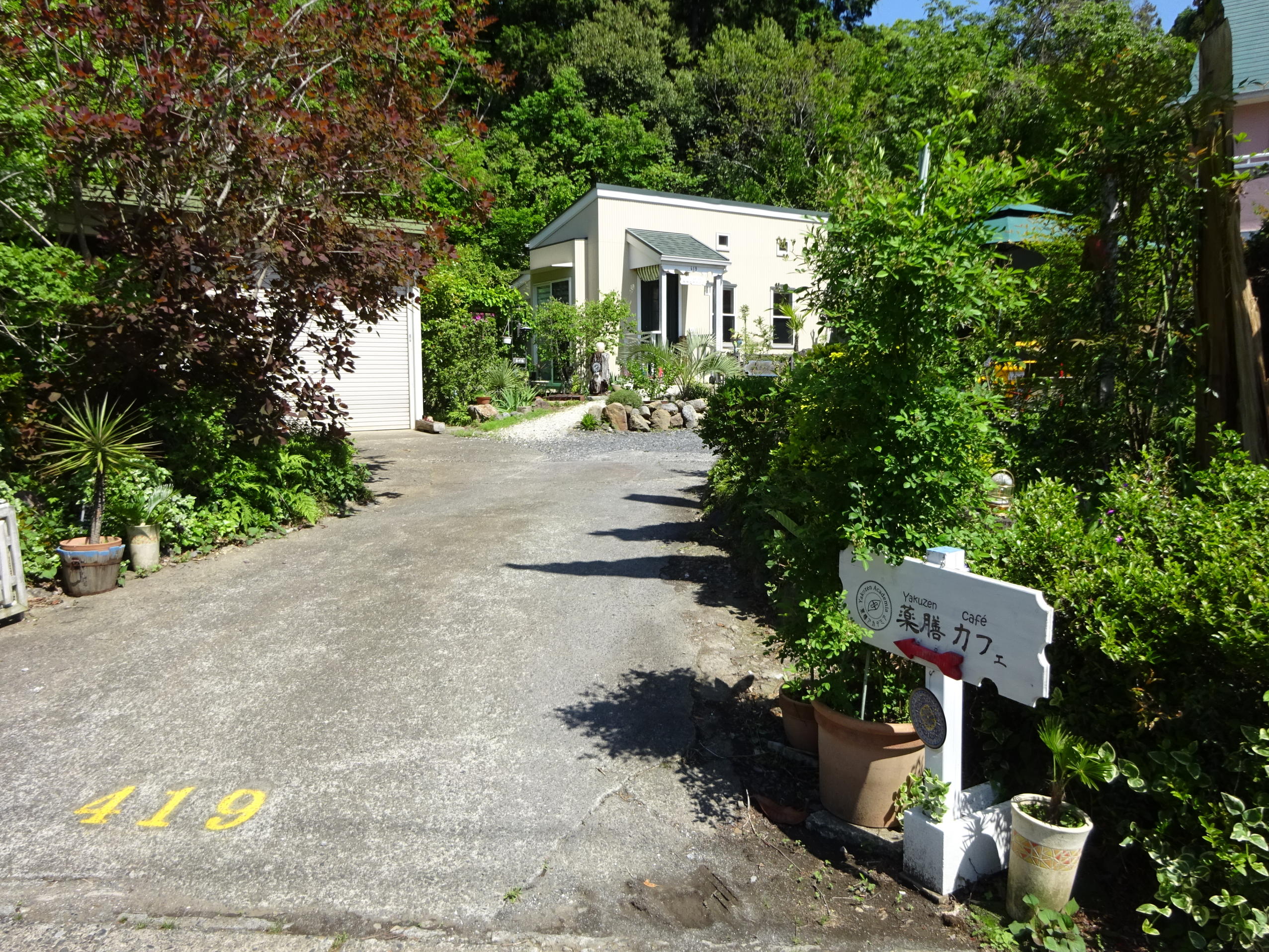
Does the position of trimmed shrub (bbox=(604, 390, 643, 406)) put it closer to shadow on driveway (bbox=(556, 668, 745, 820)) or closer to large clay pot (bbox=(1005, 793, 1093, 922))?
shadow on driveway (bbox=(556, 668, 745, 820))

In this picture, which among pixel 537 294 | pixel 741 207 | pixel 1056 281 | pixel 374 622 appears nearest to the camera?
pixel 1056 281

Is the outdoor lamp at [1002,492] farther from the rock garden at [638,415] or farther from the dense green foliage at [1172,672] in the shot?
the rock garden at [638,415]

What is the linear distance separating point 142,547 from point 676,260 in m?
14.1

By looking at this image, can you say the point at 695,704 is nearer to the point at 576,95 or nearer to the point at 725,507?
the point at 725,507

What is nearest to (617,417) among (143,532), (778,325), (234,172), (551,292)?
(778,325)

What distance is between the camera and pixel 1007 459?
4.96m

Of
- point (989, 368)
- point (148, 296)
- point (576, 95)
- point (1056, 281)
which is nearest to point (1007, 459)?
point (989, 368)

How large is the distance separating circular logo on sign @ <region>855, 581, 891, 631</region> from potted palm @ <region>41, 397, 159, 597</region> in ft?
20.7

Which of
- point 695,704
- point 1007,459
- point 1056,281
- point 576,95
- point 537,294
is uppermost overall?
point 576,95

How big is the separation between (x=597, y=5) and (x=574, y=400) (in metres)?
20.8

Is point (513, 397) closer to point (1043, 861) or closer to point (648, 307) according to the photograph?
point (648, 307)

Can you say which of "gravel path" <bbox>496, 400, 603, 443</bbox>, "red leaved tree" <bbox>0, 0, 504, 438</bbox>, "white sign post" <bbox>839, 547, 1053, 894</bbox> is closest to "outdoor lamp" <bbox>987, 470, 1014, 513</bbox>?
"white sign post" <bbox>839, 547, 1053, 894</bbox>

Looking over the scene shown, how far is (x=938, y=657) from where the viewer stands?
134 inches

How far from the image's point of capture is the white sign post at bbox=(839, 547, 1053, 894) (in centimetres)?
313
